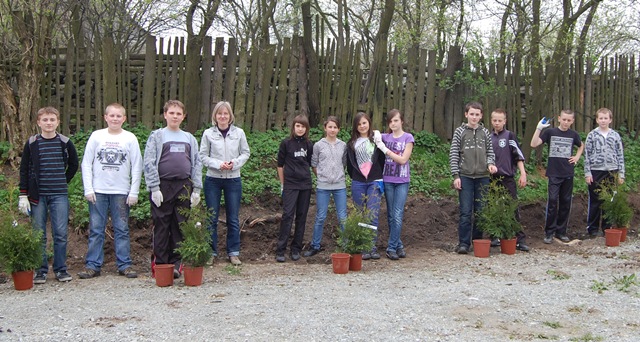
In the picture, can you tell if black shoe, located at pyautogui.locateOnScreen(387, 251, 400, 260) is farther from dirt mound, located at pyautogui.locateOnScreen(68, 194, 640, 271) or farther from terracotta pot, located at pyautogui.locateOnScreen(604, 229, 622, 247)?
terracotta pot, located at pyautogui.locateOnScreen(604, 229, 622, 247)

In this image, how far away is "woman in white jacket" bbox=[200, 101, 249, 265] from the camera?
23.1ft

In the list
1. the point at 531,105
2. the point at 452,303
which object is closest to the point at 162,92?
the point at 531,105

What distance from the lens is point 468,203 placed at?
26.2 feet

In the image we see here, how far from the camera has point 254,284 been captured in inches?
243

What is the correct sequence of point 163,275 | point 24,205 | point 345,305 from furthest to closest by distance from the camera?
point 24,205, point 163,275, point 345,305

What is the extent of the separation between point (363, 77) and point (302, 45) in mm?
1381

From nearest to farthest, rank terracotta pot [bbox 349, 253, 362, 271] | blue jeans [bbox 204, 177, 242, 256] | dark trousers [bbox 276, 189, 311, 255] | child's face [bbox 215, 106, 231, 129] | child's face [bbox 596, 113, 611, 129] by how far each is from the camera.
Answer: terracotta pot [bbox 349, 253, 362, 271] → child's face [bbox 215, 106, 231, 129] → blue jeans [bbox 204, 177, 242, 256] → dark trousers [bbox 276, 189, 311, 255] → child's face [bbox 596, 113, 611, 129]

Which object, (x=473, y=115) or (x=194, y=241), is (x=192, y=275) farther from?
(x=473, y=115)

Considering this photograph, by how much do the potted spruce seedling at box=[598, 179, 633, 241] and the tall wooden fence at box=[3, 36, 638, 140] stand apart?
3394 mm

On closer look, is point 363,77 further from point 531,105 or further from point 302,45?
point 531,105

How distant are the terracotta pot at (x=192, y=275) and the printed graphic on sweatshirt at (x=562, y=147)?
17.2 feet

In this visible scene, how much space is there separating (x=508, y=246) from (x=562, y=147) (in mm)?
1796

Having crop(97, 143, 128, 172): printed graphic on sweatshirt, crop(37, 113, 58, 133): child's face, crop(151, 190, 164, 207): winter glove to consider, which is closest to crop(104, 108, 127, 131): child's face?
crop(97, 143, 128, 172): printed graphic on sweatshirt

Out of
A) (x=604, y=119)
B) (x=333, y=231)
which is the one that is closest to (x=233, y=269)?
(x=333, y=231)
